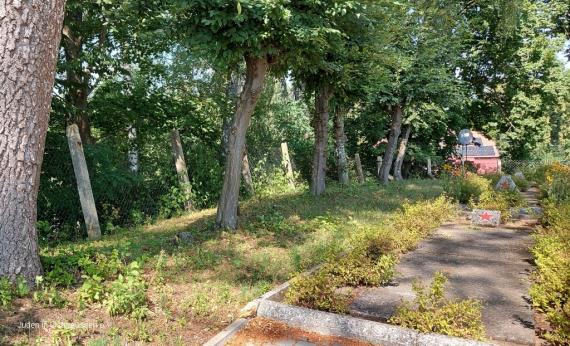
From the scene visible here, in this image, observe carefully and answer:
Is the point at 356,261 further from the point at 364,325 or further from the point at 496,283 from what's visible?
the point at 496,283

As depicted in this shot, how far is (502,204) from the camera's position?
872 centimetres

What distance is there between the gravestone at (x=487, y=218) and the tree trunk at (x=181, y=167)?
6.21 m

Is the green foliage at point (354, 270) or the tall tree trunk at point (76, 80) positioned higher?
the tall tree trunk at point (76, 80)

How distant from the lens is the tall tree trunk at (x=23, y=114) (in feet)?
11.1

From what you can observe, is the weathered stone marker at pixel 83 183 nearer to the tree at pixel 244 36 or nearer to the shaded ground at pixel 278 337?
the tree at pixel 244 36

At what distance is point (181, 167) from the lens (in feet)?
28.9

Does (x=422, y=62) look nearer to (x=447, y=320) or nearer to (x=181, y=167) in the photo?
(x=181, y=167)

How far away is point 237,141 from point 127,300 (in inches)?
135

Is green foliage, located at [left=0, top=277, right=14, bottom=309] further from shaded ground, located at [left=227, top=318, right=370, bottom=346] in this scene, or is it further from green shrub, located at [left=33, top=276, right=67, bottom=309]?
shaded ground, located at [left=227, top=318, right=370, bottom=346]

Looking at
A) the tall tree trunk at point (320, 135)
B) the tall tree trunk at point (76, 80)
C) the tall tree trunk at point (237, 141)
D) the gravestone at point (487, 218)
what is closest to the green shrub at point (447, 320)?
the tall tree trunk at point (237, 141)

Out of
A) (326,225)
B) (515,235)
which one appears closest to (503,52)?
(515,235)

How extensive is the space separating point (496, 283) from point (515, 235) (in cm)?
319

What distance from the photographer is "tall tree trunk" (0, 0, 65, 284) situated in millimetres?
3398

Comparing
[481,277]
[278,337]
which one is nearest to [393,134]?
[481,277]
